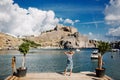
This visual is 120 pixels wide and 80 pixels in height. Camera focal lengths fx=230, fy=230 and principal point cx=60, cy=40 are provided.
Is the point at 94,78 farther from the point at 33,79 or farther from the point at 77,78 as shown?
the point at 33,79

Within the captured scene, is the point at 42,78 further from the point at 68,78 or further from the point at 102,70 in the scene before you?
the point at 102,70

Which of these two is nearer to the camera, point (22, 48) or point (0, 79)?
point (22, 48)

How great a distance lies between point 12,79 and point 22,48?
248 inches

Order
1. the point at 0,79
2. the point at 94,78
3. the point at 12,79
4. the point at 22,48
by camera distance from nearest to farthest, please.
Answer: the point at 12,79 < the point at 94,78 < the point at 22,48 < the point at 0,79

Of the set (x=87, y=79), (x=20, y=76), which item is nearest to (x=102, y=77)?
(x=87, y=79)

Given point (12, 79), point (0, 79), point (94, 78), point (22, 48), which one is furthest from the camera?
point (0, 79)

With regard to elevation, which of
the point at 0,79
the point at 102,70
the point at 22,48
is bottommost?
the point at 0,79

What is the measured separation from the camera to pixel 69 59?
86.1 feet

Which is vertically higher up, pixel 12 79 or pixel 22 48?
pixel 22 48

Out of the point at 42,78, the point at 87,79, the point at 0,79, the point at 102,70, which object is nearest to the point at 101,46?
the point at 102,70

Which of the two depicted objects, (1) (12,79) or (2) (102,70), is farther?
(2) (102,70)

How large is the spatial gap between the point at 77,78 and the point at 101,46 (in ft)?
21.7

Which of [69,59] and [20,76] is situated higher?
[69,59]

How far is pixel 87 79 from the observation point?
78.9ft
